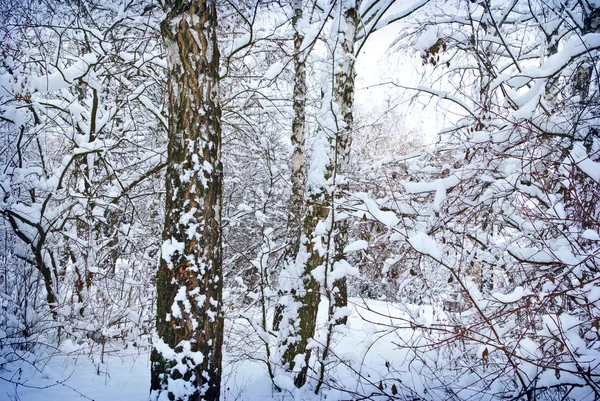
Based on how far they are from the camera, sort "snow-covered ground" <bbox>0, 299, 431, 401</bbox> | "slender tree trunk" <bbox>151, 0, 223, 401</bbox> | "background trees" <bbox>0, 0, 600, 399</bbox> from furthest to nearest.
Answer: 1. "snow-covered ground" <bbox>0, 299, 431, 401</bbox>
2. "slender tree trunk" <bbox>151, 0, 223, 401</bbox>
3. "background trees" <bbox>0, 0, 600, 399</bbox>

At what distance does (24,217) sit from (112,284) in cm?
169

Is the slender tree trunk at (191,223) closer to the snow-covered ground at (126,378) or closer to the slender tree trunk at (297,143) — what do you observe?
the snow-covered ground at (126,378)

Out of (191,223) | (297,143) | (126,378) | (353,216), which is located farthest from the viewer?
(297,143)

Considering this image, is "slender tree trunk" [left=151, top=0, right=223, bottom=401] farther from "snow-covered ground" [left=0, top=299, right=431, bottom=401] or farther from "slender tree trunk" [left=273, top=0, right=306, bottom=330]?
"slender tree trunk" [left=273, top=0, right=306, bottom=330]

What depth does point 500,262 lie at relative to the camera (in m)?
2.91

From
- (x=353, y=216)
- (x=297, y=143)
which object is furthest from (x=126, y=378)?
(x=297, y=143)

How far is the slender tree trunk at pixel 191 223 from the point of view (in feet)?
8.02

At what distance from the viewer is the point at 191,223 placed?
8.27 feet

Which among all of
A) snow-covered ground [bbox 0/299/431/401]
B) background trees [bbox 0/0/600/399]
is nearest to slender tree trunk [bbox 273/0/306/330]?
background trees [bbox 0/0/600/399]

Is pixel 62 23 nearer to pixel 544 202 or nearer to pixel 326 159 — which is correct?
pixel 326 159

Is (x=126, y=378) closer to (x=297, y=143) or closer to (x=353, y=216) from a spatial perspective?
(x=353, y=216)

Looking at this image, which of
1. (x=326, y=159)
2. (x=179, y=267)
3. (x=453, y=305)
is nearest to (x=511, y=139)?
(x=326, y=159)

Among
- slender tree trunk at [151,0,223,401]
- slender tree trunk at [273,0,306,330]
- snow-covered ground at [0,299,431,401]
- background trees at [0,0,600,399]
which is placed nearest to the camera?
background trees at [0,0,600,399]

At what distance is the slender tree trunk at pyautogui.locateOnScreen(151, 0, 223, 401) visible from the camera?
8.02ft
